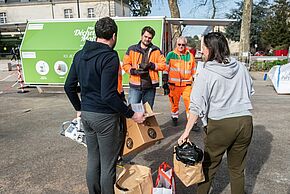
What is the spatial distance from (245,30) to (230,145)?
1512 centimetres

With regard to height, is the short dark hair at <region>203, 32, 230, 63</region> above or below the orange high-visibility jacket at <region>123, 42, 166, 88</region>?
above

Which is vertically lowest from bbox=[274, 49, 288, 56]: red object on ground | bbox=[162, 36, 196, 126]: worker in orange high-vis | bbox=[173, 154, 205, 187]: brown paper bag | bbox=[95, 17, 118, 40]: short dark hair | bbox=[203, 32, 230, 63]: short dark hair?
bbox=[274, 49, 288, 56]: red object on ground

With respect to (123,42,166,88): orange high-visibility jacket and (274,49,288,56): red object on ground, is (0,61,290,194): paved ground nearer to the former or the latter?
(123,42,166,88): orange high-visibility jacket

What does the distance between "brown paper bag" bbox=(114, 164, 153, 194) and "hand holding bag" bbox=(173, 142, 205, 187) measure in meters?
0.35

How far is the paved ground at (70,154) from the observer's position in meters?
3.31

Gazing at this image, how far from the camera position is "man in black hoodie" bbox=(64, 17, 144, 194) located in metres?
2.23

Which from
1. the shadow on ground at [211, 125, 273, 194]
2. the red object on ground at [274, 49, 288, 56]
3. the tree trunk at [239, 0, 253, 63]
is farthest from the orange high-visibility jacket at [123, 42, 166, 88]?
the red object on ground at [274, 49, 288, 56]

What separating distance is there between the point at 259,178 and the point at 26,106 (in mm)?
6681

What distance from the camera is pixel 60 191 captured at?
3.20 metres

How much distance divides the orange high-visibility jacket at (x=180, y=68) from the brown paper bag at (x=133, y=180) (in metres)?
2.49

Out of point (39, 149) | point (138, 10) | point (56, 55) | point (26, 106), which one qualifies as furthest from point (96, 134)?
point (138, 10)

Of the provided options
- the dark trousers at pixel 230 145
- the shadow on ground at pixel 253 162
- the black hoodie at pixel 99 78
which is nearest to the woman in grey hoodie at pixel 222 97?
the dark trousers at pixel 230 145

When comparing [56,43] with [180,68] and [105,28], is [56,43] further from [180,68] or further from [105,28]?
[105,28]

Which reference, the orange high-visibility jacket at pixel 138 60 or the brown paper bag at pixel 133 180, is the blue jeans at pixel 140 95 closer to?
the orange high-visibility jacket at pixel 138 60
